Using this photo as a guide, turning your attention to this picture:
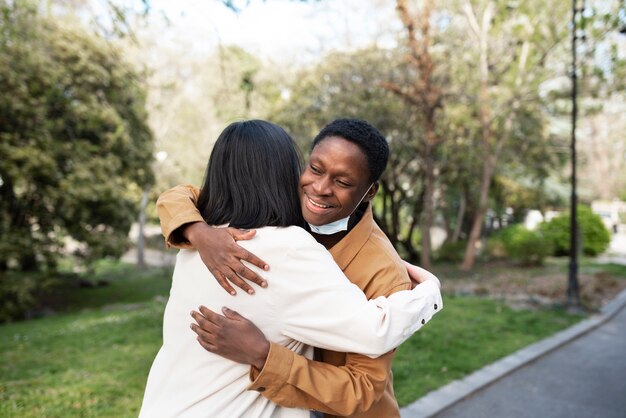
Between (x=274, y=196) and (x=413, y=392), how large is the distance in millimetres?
3953

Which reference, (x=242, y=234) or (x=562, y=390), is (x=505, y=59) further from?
(x=242, y=234)

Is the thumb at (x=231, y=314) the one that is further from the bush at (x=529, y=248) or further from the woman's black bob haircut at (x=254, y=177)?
the bush at (x=529, y=248)

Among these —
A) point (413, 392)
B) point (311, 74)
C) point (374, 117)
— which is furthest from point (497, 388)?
point (311, 74)

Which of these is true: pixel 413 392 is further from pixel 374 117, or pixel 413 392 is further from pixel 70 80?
pixel 70 80

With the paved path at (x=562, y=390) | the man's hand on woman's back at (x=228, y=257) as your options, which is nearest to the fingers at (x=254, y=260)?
the man's hand on woman's back at (x=228, y=257)

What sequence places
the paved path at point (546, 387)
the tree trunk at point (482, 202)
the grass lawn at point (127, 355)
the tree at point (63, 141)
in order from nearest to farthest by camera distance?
the grass lawn at point (127, 355)
the paved path at point (546, 387)
the tree at point (63, 141)
the tree trunk at point (482, 202)

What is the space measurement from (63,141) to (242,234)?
13087 millimetres

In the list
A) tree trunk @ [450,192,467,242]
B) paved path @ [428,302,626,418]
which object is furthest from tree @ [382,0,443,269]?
paved path @ [428,302,626,418]

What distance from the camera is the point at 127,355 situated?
6.41 m

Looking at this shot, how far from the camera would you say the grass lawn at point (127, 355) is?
4.60 meters

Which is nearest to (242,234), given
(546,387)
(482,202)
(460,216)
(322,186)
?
(322,186)

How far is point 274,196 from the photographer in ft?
5.53

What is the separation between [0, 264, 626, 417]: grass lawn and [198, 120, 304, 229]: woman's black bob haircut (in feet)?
10.5

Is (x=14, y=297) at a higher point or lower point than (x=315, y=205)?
lower
